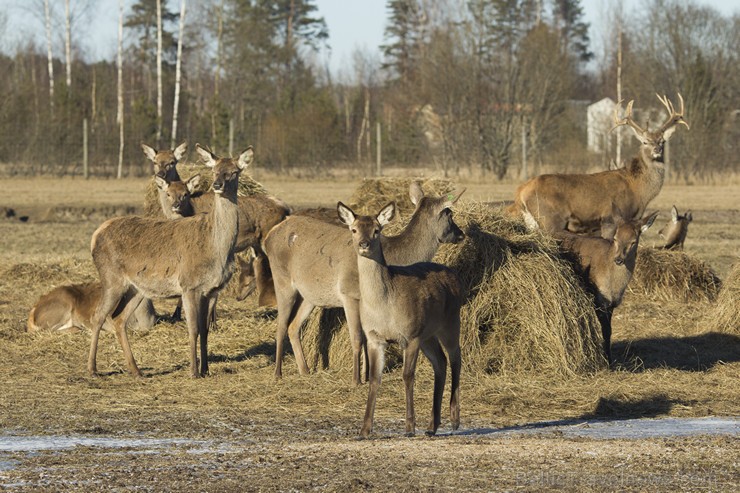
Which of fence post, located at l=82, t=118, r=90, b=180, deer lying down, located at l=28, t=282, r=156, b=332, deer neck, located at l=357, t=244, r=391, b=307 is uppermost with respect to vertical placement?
fence post, located at l=82, t=118, r=90, b=180

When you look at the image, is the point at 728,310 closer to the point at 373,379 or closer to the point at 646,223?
the point at 646,223

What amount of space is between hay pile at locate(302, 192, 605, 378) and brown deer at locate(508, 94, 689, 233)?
3.74 m

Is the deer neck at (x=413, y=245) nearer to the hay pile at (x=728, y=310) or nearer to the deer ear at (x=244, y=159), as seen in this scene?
the deer ear at (x=244, y=159)

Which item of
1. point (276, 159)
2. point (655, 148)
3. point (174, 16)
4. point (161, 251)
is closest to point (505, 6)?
point (174, 16)

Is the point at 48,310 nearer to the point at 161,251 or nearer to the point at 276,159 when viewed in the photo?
Answer: the point at 161,251

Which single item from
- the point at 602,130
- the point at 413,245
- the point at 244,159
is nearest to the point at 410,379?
the point at 413,245

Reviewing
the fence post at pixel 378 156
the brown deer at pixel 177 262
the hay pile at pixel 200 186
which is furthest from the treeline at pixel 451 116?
the brown deer at pixel 177 262

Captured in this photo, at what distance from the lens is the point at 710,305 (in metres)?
16.9

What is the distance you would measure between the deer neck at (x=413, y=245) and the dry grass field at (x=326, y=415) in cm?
120

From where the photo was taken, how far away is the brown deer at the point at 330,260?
12008 mm

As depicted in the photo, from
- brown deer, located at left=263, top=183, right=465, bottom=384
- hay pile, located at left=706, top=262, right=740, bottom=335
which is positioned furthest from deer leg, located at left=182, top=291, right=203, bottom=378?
hay pile, located at left=706, top=262, right=740, bottom=335

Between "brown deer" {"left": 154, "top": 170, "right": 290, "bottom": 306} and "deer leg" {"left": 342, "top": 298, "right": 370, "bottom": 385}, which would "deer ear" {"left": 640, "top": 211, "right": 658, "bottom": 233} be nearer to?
"deer leg" {"left": 342, "top": 298, "right": 370, "bottom": 385}

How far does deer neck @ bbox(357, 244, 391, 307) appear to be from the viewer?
31.0 feet

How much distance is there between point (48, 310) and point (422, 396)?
5.75 m
